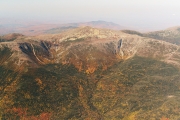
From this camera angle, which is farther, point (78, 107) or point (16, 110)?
point (78, 107)

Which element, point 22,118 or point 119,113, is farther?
point 119,113

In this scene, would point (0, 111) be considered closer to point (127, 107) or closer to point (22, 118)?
point (22, 118)

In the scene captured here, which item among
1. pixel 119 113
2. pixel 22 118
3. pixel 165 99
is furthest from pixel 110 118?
pixel 22 118

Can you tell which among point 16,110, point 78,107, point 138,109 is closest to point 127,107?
point 138,109

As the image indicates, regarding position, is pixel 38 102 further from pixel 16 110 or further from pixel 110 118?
pixel 110 118

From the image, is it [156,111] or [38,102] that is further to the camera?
[38,102]

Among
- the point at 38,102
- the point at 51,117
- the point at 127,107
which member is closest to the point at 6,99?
the point at 38,102

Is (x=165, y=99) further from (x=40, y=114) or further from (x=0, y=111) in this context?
(x=0, y=111)
